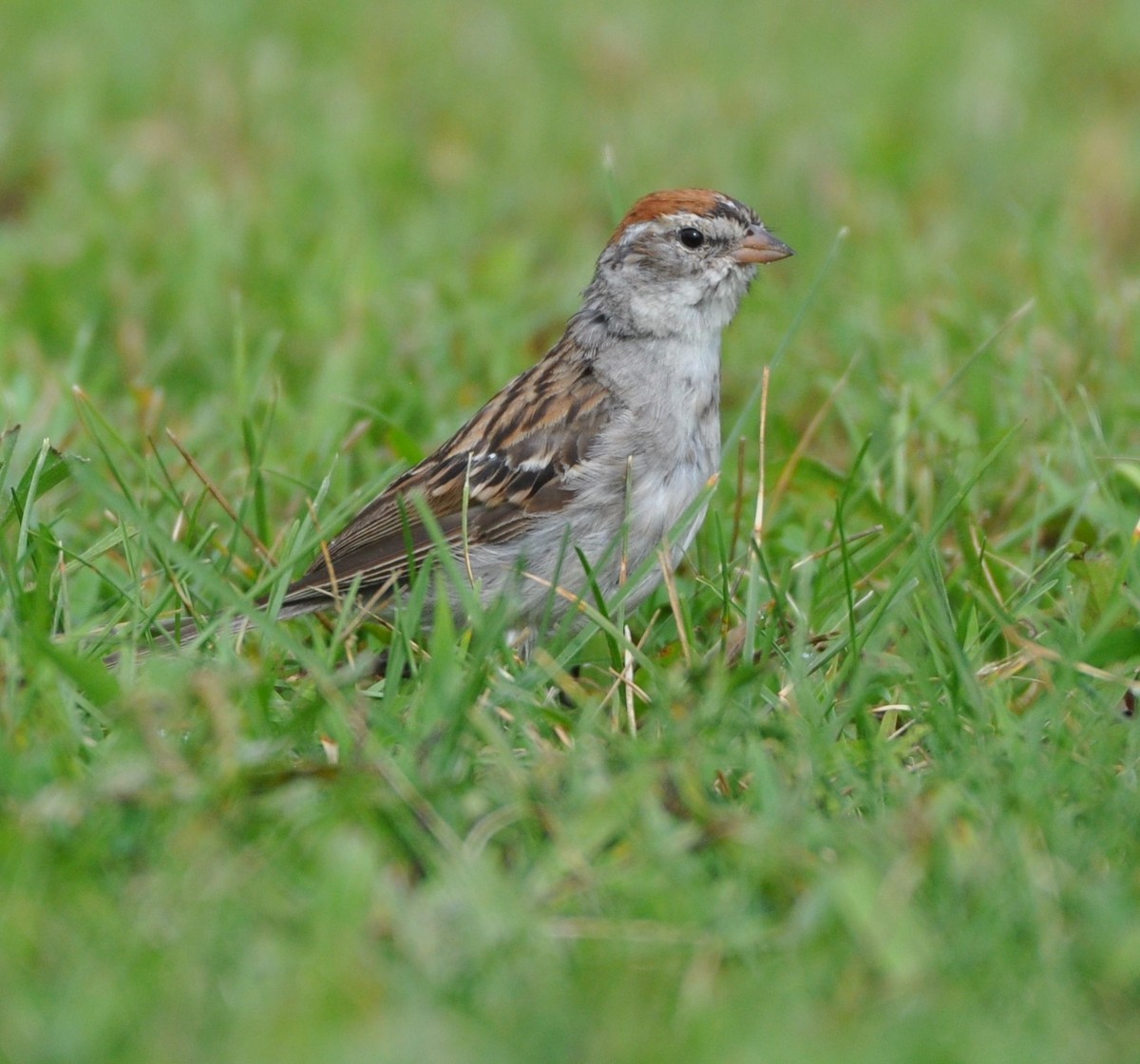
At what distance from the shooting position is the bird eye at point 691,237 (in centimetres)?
417

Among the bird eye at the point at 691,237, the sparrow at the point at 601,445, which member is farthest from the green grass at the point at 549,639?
the bird eye at the point at 691,237

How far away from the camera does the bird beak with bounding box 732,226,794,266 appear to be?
418 cm

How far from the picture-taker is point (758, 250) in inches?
165

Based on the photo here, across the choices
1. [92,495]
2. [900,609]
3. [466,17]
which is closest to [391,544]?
[92,495]

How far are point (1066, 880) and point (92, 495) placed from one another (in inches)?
102

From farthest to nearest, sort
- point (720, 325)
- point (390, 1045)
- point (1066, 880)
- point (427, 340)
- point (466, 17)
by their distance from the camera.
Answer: point (466, 17) → point (427, 340) → point (720, 325) → point (1066, 880) → point (390, 1045)

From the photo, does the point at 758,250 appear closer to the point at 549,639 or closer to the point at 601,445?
the point at 601,445

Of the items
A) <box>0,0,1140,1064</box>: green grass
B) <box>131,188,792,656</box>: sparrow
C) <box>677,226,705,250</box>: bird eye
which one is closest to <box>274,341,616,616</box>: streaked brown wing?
<box>131,188,792,656</box>: sparrow

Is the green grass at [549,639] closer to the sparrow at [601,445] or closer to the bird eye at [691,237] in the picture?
the sparrow at [601,445]

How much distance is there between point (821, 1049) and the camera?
6.30 ft

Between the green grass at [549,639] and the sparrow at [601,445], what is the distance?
145 mm

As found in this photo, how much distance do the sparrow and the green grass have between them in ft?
0.48

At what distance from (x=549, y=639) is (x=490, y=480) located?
58 centimetres

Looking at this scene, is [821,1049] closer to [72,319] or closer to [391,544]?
[391,544]
